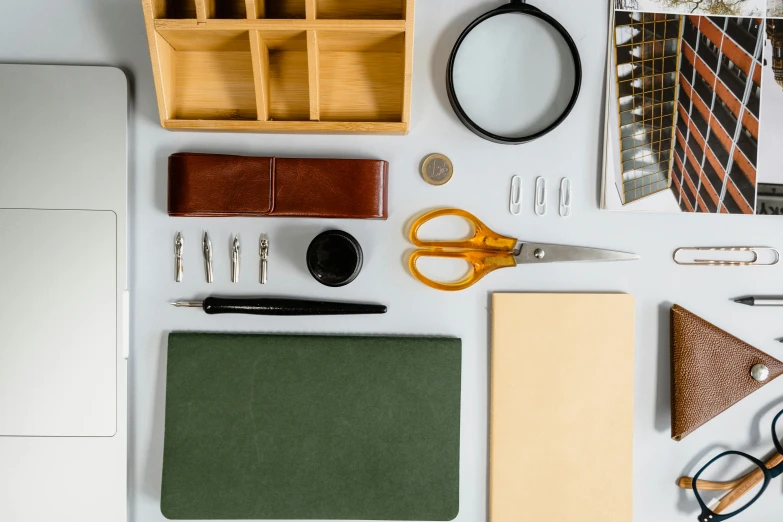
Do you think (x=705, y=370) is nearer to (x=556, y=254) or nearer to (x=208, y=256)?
(x=556, y=254)

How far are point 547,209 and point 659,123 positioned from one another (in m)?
0.22

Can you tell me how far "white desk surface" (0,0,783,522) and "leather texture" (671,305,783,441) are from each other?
0.09ft

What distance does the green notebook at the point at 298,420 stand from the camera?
0.82 metres

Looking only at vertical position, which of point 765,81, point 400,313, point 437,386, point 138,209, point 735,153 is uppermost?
point 765,81

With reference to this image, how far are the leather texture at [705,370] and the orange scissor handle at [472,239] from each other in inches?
11.8

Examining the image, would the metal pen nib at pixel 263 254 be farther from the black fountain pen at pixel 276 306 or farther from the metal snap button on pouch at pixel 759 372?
the metal snap button on pouch at pixel 759 372

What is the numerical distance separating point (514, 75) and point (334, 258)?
0.39 metres

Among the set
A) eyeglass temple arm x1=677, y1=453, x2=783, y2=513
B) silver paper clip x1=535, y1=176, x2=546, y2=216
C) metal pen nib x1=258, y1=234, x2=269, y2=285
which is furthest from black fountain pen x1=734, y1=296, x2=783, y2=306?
metal pen nib x1=258, y1=234, x2=269, y2=285

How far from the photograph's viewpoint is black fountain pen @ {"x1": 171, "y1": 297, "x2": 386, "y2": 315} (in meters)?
0.81

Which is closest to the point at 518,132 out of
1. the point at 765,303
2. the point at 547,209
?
the point at 547,209

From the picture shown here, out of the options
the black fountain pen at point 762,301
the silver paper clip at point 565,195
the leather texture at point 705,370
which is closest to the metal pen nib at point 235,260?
the silver paper clip at point 565,195

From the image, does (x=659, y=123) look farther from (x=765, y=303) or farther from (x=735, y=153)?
(x=765, y=303)

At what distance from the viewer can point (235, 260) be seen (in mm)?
817

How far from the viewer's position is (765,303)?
2.78 feet
